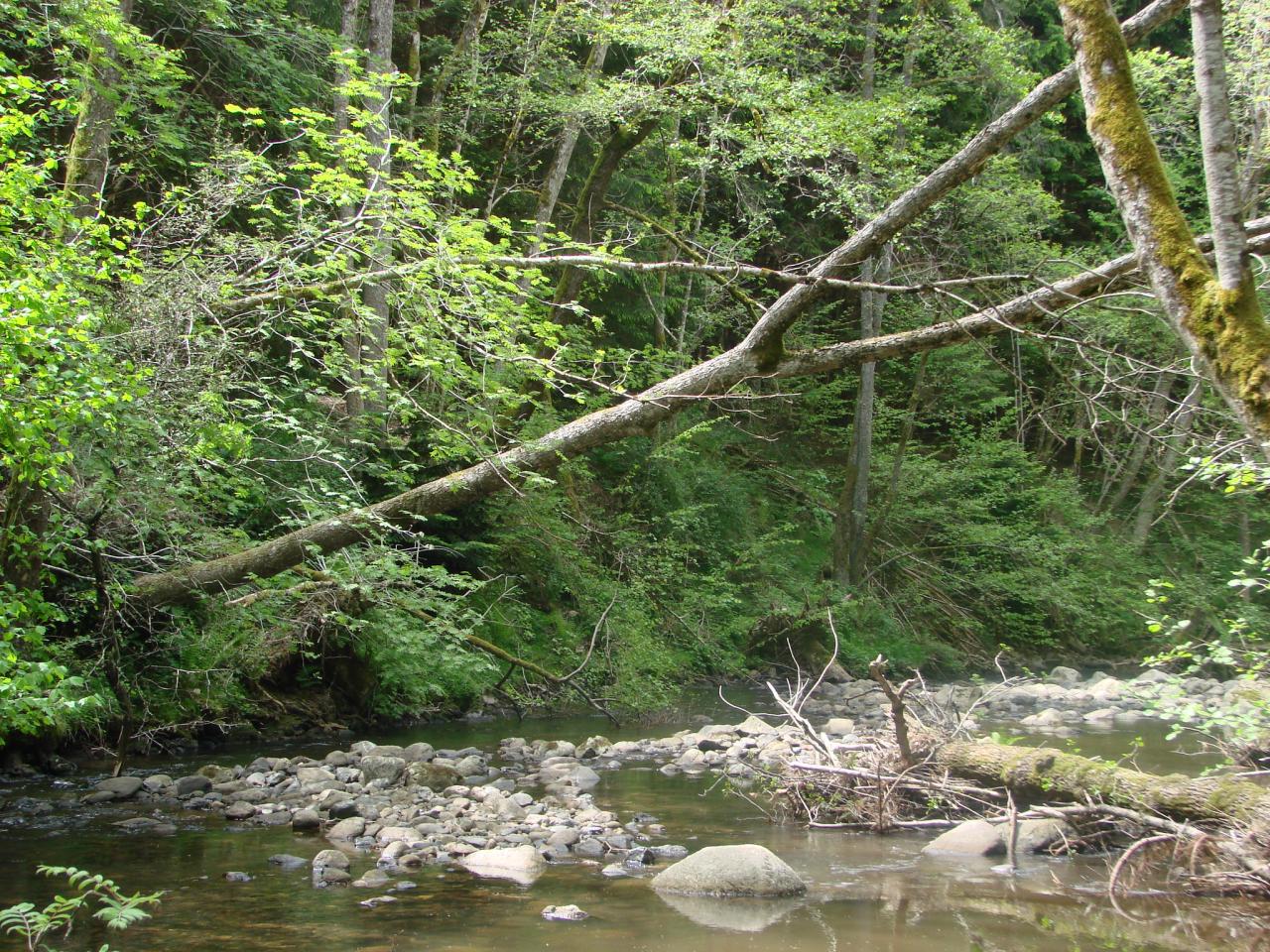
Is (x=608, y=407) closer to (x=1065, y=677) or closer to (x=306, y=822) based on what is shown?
(x=306, y=822)

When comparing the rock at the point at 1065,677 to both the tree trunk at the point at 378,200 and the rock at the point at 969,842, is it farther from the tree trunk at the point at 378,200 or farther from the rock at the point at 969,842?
the tree trunk at the point at 378,200

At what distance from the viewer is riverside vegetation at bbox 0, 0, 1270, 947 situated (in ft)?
17.1

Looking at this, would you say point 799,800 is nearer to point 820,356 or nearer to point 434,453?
point 820,356

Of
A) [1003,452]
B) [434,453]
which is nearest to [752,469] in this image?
[1003,452]

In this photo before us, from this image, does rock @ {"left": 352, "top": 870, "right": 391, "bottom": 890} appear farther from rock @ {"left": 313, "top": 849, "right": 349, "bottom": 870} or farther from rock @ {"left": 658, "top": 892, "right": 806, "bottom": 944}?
rock @ {"left": 658, "top": 892, "right": 806, "bottom": 944}

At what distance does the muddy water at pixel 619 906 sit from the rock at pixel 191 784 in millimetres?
603

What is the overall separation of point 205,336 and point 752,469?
43.3ft

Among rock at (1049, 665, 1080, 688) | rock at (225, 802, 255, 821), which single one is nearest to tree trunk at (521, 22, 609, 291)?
rock at (225, 802, 255, 821)

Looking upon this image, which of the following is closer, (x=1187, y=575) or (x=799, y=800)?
(x=799, y=800)

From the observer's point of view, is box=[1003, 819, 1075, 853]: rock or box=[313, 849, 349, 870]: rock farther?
box=[1003, 819, 1075, 853]: rock

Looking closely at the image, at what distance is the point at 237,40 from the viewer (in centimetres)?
1110

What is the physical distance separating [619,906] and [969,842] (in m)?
2.47

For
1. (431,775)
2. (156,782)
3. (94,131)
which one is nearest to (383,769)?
(431,775)

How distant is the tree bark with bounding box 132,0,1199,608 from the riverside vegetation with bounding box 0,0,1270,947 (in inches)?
1.7
